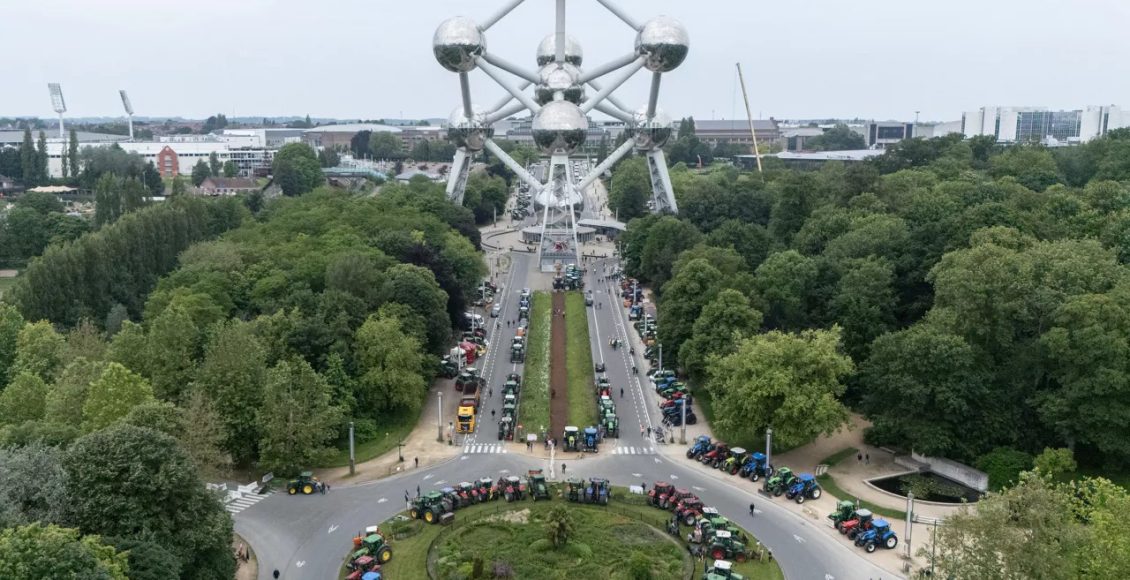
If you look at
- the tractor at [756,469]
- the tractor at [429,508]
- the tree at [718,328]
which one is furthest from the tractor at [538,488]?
the tree at [718,328]

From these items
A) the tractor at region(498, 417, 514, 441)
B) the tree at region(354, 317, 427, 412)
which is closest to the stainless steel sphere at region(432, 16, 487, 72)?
the tree at region(354, 317, 427, 412)

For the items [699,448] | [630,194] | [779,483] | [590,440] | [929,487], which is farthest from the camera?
[630,194]

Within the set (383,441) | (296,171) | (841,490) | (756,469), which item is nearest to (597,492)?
(756,469)

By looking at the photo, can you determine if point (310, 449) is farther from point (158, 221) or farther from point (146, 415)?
Answer: point (158, 221)

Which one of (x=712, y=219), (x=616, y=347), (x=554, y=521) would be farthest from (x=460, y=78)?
(x=554, y=521)

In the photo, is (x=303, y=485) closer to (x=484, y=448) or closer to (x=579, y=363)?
(x=484, y=448)

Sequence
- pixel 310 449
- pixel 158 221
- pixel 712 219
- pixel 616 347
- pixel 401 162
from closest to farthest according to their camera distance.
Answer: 1. pixel 310 449
2. pixel 616 347
3. pixel 158 221
4. pixel 712 219
5. pixel 401 162

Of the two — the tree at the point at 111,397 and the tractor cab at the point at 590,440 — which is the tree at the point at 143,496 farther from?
the tractor cab at the point at 590,440
